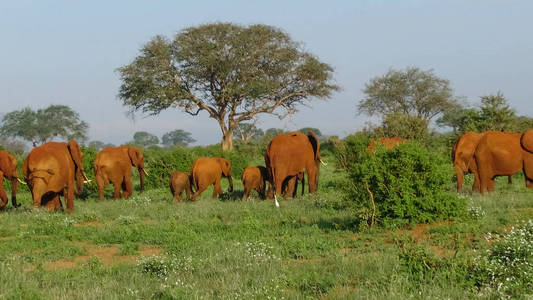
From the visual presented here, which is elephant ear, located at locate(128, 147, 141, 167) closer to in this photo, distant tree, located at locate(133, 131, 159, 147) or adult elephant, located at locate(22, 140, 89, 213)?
adult elephant, located at locate(22, 140, 89, 213)

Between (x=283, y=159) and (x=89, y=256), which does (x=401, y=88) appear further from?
(x=89, y=256)

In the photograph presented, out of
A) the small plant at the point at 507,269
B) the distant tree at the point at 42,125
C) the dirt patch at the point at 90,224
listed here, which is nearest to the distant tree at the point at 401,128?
the dirt patch at the point at 90,224

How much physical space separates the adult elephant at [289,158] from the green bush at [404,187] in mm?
4549

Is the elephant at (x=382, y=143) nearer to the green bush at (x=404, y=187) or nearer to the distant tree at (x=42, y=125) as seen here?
the green bush at (x=404, y=187)

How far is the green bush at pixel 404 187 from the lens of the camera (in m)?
9.04

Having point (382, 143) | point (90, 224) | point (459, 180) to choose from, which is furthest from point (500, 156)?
point (90, 224)

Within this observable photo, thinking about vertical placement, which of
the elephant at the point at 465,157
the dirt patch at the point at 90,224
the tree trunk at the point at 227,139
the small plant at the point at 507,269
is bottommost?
the dirt patch at the point at 90,224

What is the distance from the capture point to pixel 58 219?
452 inches

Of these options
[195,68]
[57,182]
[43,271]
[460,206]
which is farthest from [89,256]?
[195,68]

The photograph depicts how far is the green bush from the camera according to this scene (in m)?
9.04

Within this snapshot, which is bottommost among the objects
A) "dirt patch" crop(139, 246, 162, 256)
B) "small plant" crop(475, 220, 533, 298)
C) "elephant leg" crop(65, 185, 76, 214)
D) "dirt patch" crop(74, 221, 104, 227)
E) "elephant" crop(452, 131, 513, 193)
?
"dirt patch" crop(139, 246, 162, 256)

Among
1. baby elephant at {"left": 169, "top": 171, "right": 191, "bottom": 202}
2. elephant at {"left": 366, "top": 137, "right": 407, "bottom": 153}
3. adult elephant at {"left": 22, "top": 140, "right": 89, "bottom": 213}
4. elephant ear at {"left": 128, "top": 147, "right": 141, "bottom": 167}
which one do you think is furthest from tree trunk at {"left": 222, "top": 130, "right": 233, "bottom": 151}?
adult elephant at {"left": 22, "top": 140, "right": 89, "bottom": 213}

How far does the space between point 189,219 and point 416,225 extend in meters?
4.71

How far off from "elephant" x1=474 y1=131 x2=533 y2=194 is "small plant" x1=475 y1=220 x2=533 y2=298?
23.8 feet
